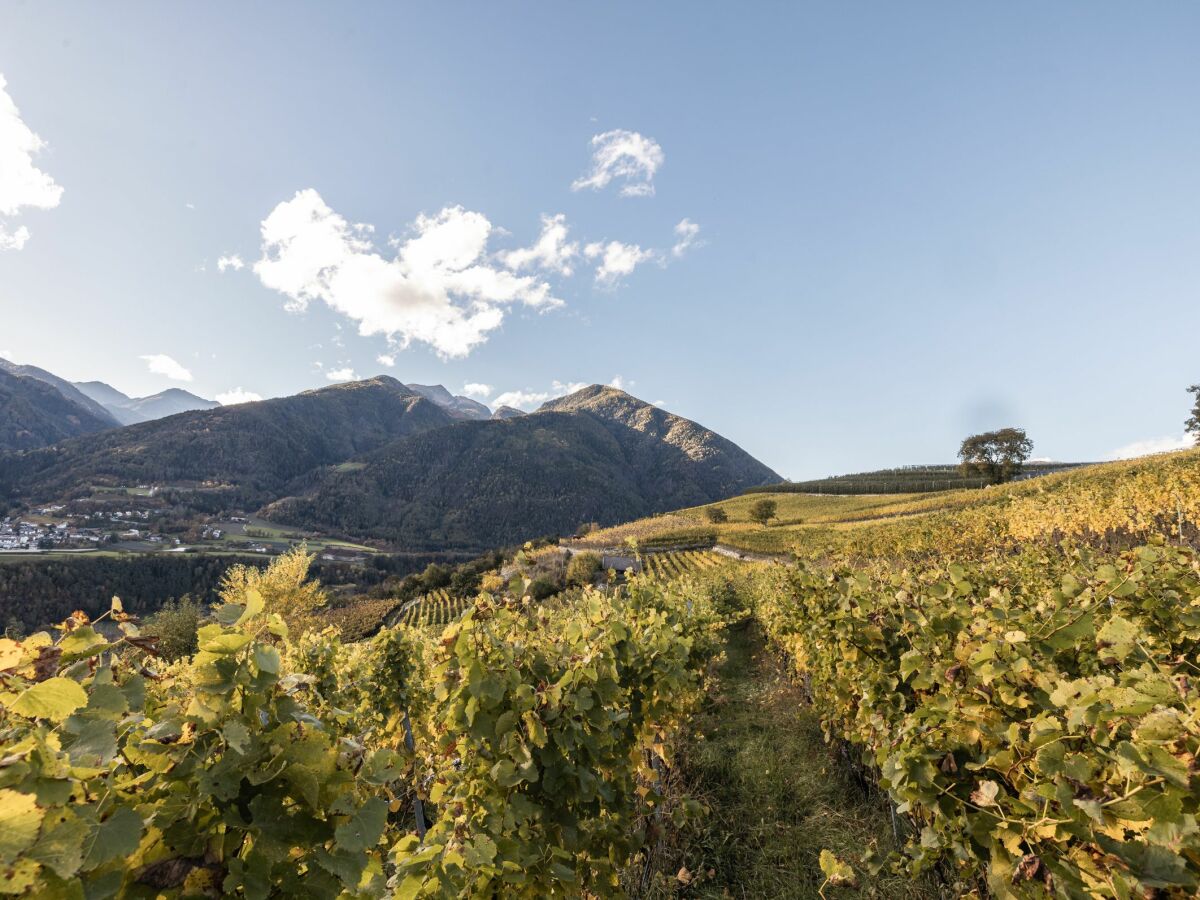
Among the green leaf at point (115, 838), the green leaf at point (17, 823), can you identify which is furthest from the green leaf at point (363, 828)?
the green leaf at point (17, 823)

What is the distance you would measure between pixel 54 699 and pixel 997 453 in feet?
271

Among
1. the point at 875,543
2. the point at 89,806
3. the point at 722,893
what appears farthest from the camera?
the point at 875,543

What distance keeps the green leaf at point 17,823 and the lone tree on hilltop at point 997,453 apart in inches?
3156

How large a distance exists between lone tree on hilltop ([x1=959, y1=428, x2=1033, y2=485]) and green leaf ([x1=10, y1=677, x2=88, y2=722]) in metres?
80.1

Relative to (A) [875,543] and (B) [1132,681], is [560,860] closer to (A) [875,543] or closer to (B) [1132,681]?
(B) [1132,681]

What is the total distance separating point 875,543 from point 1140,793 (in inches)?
997

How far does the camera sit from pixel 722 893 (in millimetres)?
4918

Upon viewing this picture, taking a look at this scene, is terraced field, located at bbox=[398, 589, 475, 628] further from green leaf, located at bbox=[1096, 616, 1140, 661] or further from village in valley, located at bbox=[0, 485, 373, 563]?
village in valley, located at bbox=[0, 485, 373, 563]

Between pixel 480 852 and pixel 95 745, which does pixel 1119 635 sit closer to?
pixel 480 852

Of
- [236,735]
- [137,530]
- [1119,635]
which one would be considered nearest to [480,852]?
[236,735]

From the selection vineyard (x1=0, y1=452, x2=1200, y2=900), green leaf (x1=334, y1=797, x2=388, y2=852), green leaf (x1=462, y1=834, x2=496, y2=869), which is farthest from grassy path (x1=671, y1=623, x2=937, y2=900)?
green leaf (x1=334, y1=797, x2=388, y2=852)

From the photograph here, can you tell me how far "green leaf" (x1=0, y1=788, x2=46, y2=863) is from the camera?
83cm

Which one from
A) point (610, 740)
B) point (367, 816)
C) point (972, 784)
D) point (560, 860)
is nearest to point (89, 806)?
point (367, 816)

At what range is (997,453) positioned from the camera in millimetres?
64812
